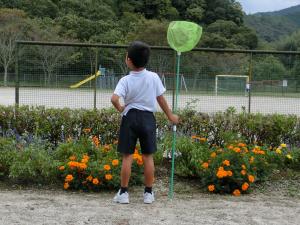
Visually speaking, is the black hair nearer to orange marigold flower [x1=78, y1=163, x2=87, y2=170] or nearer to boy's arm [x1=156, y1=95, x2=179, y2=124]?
boy's arm [x1=156, y1=95, x2=179, y2=124]

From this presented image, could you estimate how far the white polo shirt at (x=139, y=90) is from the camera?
5004mm

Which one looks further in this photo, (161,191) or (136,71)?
(161,191)

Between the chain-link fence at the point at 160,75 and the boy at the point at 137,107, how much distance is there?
3663 mm

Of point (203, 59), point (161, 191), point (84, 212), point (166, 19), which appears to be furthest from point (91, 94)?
point (166, 19)

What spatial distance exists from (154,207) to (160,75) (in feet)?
14.7

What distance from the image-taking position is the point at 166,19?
81312mm

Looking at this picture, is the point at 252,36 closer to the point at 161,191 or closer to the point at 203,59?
the point at 203,59

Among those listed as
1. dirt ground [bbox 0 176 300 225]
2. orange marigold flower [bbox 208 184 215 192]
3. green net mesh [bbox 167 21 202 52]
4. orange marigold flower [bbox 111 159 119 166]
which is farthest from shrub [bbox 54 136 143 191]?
green net mesh [bbox 167 21 202 52]

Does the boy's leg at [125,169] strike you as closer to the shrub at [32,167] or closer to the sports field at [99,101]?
the shrub at [32,167]

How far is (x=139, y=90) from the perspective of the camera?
16.5 feet

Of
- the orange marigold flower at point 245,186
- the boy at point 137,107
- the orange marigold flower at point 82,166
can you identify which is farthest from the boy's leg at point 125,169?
the orange marigold flower at point 245,186

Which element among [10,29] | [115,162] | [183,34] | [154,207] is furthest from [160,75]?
[10,29]

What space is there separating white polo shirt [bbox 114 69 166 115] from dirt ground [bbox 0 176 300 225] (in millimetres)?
1048

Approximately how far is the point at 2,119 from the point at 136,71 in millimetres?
2812
